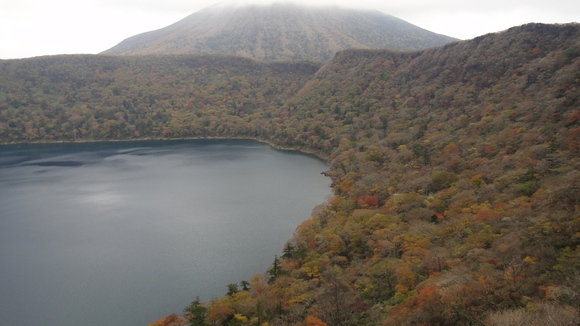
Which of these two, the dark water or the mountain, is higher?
the mountain

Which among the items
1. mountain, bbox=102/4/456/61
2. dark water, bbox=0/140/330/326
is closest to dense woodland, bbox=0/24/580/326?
dark water, bbox=0/140/330/326

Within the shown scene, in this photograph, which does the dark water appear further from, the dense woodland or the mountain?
the mountain

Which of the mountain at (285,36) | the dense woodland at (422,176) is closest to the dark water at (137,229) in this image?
the dense woodland at (422,176)

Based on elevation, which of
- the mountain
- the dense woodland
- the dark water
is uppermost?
the mountain

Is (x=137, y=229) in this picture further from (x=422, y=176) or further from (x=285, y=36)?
(x=285, y=36)

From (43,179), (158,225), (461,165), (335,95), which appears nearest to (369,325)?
(461,165)

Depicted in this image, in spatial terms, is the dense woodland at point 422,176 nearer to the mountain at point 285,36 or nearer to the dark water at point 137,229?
the dark water at point 137,229
